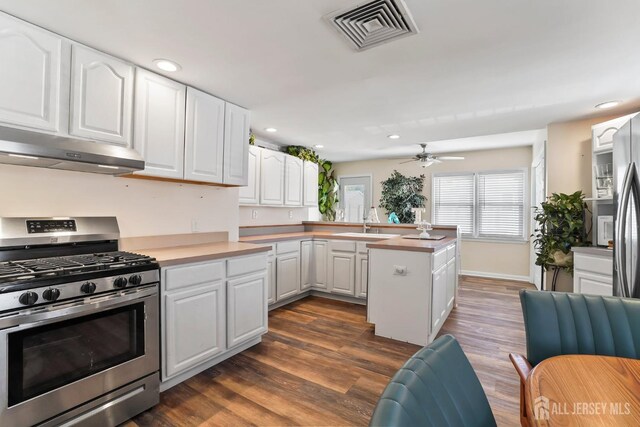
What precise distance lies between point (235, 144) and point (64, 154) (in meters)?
1.48

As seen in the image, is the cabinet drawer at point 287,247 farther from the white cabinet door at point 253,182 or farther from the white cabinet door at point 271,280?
the white cabinet door at point 253,182

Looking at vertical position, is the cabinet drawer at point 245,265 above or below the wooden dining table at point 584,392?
above

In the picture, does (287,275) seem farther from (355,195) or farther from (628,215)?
(355,195)

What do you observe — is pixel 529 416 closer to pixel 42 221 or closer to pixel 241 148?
pixel 42 221

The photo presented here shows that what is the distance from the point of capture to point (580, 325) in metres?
1.31

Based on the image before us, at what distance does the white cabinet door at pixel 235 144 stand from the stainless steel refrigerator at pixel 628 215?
334 cm

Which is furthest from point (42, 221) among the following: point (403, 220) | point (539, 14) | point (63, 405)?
point (403, 220)

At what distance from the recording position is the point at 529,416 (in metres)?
0.76

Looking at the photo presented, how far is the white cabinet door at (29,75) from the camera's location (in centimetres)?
168

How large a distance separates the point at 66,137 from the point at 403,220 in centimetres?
555

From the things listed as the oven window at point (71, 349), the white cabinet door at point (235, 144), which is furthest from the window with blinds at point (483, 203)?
the oven window at point (71, 349)

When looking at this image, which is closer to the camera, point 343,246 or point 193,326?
point 193,326

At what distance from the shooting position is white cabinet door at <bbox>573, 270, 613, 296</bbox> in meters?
2.69

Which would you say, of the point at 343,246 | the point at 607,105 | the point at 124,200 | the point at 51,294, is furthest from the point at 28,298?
the point at 607,105
